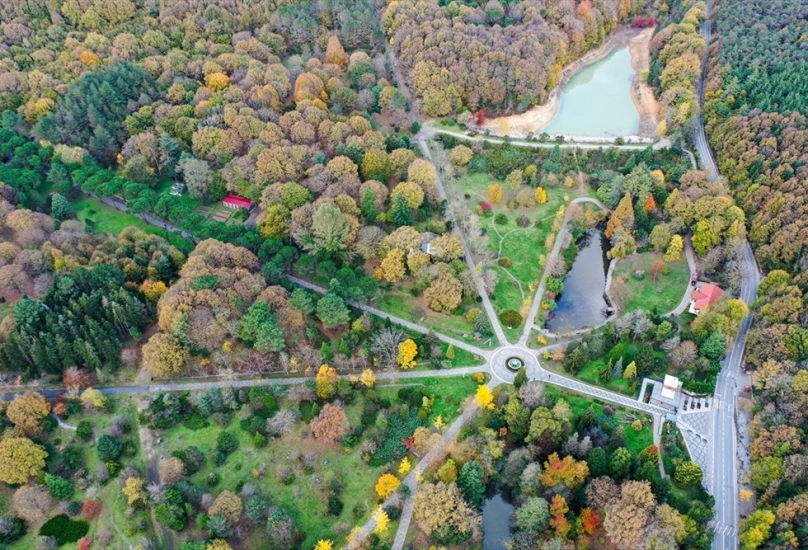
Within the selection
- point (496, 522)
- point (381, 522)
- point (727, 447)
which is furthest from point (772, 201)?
point (381, 522)

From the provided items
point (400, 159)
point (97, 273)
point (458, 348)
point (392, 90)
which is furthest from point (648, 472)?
point (392, 90)

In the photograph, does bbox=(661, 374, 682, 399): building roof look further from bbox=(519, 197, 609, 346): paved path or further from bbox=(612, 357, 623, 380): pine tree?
bbox=(519, 197, 609, 346): paved path

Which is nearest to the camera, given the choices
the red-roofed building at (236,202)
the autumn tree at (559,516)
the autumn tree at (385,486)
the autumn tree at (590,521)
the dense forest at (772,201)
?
the autumn tree at (590,521)

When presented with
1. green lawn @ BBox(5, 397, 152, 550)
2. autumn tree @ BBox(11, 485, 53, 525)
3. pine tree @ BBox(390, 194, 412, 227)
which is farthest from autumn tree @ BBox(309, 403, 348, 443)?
pine tree @ BBox(390, 194, 412, 227)

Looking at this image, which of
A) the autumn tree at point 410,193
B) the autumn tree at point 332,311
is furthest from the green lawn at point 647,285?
the autumn tree at point 332,311

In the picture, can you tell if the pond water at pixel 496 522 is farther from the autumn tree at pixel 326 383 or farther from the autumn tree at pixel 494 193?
the autumn tree at pixel 494 193
